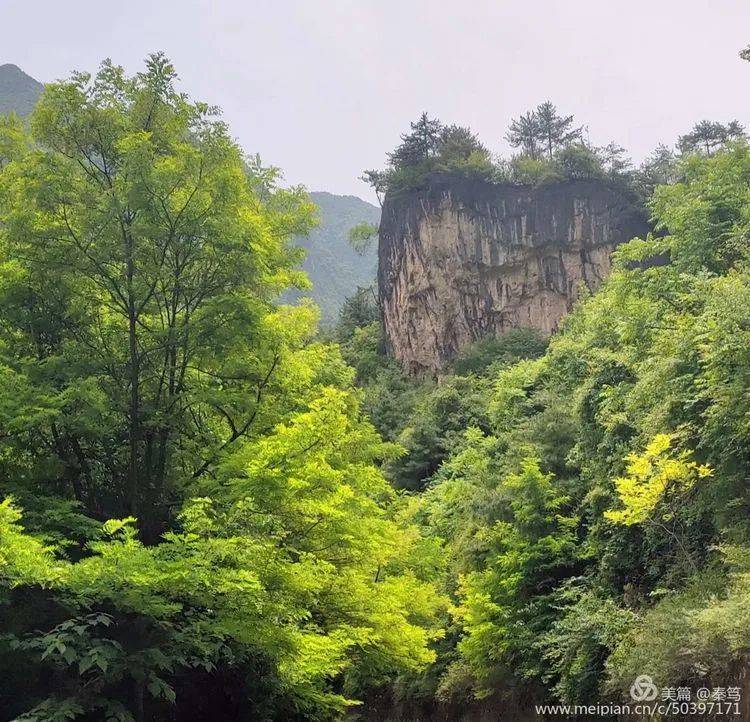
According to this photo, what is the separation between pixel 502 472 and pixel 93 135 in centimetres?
1329

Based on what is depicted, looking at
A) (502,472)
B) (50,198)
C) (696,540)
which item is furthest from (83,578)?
(502,472)

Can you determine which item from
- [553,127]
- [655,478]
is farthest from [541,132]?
[655,478]

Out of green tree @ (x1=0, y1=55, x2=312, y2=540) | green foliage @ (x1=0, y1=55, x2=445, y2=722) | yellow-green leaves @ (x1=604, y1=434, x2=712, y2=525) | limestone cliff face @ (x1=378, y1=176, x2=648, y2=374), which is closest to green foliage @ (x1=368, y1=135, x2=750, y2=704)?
yellow-green leaves @ (x1=604, y1=434, x2=712, y2=525)

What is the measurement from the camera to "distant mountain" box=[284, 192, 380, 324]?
3477 inches

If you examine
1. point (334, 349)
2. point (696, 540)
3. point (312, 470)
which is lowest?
point (696, 540)

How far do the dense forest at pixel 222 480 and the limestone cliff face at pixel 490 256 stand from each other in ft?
97.8

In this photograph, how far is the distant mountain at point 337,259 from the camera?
88312 millimetres

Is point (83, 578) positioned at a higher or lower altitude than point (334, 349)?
lower

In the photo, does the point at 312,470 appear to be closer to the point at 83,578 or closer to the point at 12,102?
the point at 83,578

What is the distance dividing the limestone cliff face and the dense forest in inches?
1174

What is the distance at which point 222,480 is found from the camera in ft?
27.3

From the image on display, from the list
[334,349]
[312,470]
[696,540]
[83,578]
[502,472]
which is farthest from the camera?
[502,472]

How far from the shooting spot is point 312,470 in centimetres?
742

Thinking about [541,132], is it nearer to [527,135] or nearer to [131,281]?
[527,135]
